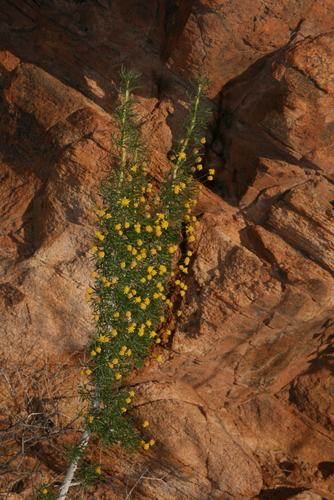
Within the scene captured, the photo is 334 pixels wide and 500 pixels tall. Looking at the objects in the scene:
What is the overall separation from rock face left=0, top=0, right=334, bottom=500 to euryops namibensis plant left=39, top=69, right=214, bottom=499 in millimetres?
359

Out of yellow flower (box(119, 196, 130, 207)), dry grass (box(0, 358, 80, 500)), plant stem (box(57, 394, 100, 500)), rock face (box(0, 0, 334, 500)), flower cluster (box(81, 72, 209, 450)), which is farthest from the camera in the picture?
dry grass (box(0, 358, 80, 500))

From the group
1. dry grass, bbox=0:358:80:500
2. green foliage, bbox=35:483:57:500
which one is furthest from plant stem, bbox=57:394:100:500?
dry grass, bbox=0:358:80:500

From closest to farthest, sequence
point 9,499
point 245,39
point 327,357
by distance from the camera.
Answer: point 245,39 → point 9,499 → point 327,357

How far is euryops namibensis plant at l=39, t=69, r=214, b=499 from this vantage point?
5.80 metres

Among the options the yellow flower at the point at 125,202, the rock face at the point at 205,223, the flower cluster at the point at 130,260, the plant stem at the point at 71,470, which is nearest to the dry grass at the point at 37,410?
the rock face at the point at 205,223

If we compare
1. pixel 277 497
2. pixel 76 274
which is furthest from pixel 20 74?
pixel 277 497

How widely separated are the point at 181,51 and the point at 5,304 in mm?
4737

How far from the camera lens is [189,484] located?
6.58m

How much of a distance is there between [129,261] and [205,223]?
53.0 inches

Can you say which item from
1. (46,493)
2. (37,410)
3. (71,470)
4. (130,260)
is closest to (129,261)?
(130,260)

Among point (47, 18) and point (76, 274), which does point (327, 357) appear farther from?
point (47, 18)

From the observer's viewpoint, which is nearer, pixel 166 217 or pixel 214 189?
→ pixel 166 217

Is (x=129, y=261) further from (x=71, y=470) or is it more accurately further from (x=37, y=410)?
(x=71, y=470)

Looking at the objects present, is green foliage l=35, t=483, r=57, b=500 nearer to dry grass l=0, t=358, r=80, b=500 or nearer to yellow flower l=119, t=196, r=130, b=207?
dry grass l=0, t=358, r=80, b=500
